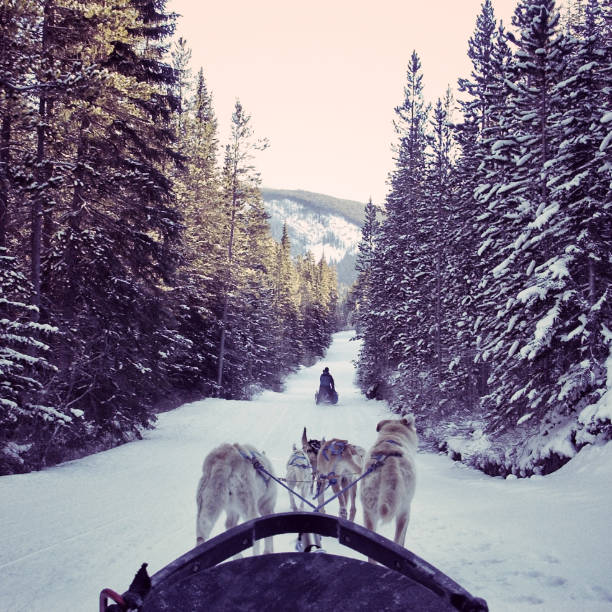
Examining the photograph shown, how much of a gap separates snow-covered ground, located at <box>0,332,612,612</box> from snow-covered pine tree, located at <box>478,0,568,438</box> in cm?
198

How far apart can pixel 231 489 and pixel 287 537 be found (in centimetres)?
159

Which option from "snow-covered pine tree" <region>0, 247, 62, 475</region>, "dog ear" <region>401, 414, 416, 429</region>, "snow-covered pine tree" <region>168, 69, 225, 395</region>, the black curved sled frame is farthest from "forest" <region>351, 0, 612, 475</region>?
"snow-covered pine tree" <region>168, 69, 225, 395</region>

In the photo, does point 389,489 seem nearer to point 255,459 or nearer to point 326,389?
point 255,459

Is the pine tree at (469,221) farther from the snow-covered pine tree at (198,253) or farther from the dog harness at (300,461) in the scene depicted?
the snow-covered pine tree at (198,253)

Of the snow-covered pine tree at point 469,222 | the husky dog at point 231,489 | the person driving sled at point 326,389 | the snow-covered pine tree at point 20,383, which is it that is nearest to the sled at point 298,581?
the husky dog at point 231,489

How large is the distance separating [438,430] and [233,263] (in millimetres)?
15387

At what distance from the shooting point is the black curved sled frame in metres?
1.61

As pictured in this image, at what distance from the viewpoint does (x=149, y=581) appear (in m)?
1.59

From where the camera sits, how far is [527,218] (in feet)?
30.8

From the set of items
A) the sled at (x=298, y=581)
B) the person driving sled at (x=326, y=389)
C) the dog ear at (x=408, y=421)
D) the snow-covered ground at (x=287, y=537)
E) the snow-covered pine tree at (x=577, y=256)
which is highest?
the snow-covered pine tree at (x=577, y=256)

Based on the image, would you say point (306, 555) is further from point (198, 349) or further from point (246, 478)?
point (198, 349)

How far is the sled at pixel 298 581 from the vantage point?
160 cm

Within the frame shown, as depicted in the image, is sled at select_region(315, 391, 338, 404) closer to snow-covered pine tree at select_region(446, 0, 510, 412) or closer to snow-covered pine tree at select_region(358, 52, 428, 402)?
snow-covered pine tree at select_region(358, 52, 428, 402)

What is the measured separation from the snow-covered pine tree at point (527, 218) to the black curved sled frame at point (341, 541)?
730cm
